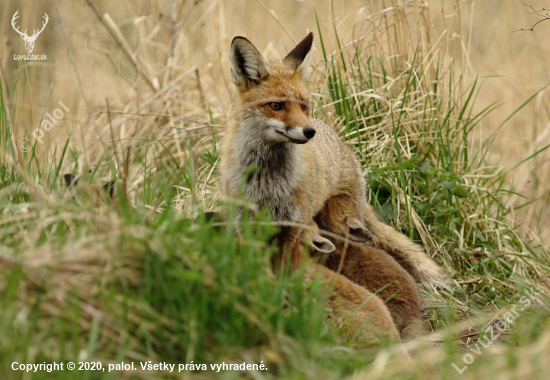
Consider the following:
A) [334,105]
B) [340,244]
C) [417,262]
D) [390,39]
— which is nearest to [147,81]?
[334,105]

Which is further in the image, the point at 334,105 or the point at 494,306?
the point at 334,105

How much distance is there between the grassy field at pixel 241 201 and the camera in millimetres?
2502

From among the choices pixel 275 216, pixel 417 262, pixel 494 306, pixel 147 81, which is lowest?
pixel 494 306

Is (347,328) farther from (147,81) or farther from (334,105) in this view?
(147,81)

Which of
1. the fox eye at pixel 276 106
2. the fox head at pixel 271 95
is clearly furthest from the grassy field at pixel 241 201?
the fox eye at pixel 276 106

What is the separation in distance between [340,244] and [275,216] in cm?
78

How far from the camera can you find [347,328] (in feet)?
11.7

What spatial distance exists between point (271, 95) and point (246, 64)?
0.36 m

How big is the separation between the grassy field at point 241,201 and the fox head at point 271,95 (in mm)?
646

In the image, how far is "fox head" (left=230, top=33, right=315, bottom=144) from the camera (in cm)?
409

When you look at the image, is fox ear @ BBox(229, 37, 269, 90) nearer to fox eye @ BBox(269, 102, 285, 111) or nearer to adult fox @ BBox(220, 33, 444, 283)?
adult fox @ BBox(220, 33, 444, 283)

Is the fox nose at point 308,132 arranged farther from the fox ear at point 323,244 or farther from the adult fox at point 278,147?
the fox ear at point 323,244

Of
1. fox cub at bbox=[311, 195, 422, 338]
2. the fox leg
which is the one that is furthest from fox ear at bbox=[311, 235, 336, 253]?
the fox leg

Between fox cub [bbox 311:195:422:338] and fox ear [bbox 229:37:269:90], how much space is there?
1397 mm
